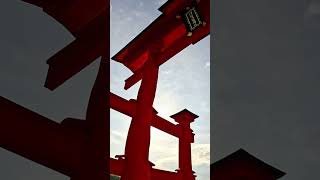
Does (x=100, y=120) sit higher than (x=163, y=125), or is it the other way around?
(x=163, y=125)

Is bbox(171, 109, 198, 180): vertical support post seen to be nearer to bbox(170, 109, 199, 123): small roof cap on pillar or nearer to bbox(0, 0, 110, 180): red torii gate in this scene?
bbox(170, 109, 199, 123): small roof cap on pillar

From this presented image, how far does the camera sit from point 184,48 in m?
3.93

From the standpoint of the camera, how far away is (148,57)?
13.3 ft

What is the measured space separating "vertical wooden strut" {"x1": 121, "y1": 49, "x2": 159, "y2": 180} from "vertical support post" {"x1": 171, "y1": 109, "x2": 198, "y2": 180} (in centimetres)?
218

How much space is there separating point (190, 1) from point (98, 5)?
152cm

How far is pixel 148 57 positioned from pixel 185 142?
253cm

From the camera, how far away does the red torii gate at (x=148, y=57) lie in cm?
334

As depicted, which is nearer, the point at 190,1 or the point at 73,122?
the point at 73,122

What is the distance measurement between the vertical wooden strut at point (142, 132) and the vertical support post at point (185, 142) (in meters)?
2.18
